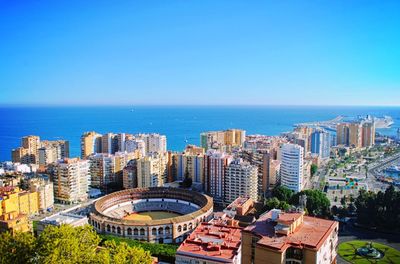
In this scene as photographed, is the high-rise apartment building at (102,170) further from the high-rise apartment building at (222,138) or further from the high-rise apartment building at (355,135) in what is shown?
the high-rise apartment building at (355,135)

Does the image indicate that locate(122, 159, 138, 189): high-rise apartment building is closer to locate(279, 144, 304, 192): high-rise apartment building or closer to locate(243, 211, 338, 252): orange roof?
locate(279, 144, 304, 192): high-rise apartment building

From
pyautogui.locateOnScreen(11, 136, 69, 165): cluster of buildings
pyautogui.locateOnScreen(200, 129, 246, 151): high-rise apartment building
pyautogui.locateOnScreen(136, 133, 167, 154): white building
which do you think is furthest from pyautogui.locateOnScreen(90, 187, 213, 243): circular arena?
pyautogui.locateOnScreen(200, 129, 246, 151): high-rise apartment building

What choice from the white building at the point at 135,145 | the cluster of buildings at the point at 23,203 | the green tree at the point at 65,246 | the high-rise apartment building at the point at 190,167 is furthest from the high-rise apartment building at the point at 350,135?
the green tree at the point at 65,246

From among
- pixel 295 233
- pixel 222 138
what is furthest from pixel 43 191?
pixel 222 138

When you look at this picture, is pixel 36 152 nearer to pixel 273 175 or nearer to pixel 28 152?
pixel 28 152

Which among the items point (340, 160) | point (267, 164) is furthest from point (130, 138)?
point (340, 160)
